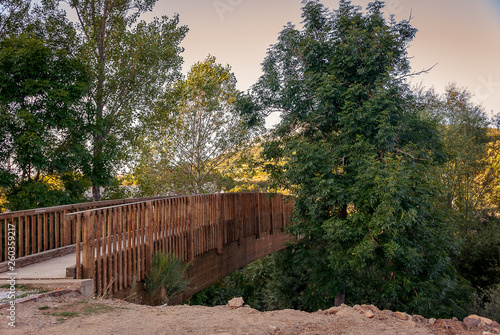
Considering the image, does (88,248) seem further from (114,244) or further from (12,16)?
(12,16)

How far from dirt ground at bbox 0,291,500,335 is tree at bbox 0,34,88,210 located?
25.7ft

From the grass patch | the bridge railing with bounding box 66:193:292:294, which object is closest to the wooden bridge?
the bridge railing with bounding box 66:193:292:294

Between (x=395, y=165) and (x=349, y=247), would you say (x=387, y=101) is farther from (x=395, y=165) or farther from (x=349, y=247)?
(x=349, y=247)

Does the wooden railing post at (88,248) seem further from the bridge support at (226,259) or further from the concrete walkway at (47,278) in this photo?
the bridge support at (226,259)

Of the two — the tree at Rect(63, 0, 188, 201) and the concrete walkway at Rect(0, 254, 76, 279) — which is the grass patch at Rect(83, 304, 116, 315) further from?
the tree at Rect(63, 0, 188, 201)

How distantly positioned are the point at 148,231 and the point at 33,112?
7240 millimetres

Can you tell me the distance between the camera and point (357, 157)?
10.3 m

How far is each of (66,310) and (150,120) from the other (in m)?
13.5

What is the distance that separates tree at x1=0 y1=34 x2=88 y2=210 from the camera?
11117mm

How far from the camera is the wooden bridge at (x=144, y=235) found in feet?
20.5

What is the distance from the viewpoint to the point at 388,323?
15.7ft

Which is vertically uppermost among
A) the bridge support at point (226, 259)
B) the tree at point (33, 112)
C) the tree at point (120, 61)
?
the tree at point (120, 61)

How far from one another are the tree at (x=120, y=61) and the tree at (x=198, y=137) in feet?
7.15

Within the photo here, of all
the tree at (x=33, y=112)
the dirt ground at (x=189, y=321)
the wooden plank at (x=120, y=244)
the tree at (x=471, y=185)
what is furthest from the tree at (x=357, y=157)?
the tree at (x=471, y=185)
